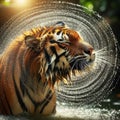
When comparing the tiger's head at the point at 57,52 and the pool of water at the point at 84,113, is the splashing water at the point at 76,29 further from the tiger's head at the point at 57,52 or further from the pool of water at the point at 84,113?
the tiger's head at the point at 57,52

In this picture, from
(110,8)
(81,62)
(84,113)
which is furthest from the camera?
(110,8)

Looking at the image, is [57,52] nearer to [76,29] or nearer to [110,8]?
[76,29]

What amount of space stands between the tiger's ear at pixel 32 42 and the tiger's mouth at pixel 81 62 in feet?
1.19

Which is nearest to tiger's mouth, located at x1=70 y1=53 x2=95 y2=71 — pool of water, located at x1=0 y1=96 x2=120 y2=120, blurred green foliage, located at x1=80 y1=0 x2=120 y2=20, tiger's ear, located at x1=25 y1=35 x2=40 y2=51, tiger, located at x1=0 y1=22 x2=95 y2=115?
tiger, located at x1=0 y1=22 x2=95 y2=115

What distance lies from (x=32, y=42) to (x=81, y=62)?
509 mm

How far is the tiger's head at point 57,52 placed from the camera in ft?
18.9

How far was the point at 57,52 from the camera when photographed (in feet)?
18.9

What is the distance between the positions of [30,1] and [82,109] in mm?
2971

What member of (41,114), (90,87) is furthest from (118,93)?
(41,114)

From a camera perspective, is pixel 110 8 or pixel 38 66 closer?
pixel 38 66

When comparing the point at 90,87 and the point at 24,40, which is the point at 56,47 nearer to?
the point at 24,40

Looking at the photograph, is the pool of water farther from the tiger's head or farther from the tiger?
the tiger's head

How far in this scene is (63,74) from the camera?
582 centimetres

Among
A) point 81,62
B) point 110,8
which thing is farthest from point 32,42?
point 110,8
